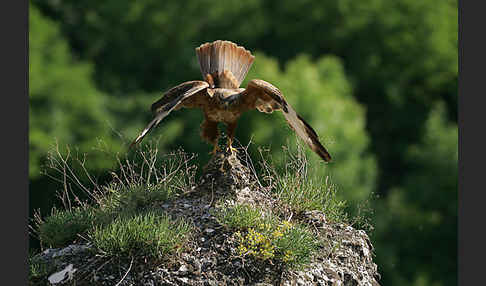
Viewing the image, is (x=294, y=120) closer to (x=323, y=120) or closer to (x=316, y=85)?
(x=323, y=120)

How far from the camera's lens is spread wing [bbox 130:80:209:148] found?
14.1 feet

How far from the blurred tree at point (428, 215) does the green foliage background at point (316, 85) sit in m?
0.03

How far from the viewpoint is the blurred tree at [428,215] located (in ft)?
49.3

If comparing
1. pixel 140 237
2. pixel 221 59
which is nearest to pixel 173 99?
pixel 221 59

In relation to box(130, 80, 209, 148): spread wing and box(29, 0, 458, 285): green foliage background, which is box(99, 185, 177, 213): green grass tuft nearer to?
box(130, 80, 209, 148): spread wing

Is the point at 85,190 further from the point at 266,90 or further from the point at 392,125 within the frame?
the point at 392,125

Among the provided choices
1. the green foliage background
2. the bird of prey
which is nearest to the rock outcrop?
the bird of prey

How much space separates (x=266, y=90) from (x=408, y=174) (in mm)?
13113

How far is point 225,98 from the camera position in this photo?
4.82 m

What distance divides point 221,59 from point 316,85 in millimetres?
9058

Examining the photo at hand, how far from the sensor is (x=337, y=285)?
4734 mm

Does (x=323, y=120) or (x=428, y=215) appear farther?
(x=428, y=215)

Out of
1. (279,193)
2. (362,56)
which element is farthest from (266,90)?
(362,56)

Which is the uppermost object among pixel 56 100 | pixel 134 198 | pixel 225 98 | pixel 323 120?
pixel 56 100
